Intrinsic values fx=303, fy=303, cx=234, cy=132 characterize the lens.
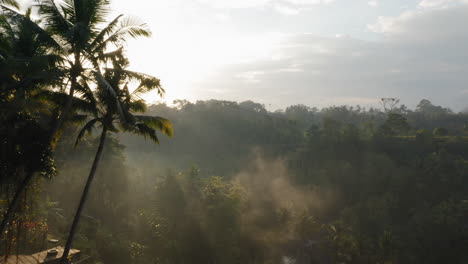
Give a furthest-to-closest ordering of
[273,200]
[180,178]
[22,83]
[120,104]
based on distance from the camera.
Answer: [273,200] → [180,178] → [120,104] → [22,83]

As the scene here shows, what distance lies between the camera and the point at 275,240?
107ft

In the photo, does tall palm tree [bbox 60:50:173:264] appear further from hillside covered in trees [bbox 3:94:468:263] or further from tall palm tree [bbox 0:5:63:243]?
hillside covered in trees [bbox 3:94:468:263]

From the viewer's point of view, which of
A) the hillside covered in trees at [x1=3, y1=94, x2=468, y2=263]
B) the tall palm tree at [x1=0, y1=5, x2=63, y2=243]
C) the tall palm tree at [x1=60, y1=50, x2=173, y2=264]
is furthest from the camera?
the hillside covered in trees at [x1=3, y1=94, x2=468, y2=263]

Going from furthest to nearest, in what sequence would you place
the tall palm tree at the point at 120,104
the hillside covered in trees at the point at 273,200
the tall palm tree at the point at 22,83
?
the hillside covered in trees at the point at 273,200, the tall palm tree at the point at 120,104, the tall palm tree at the point at 22,83

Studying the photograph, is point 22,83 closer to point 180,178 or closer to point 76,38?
point 76,38

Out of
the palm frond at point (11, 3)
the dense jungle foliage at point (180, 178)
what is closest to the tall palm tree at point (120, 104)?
the dense jungle foliage at point (180, 178)

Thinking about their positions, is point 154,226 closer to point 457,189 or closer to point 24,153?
point 24,153

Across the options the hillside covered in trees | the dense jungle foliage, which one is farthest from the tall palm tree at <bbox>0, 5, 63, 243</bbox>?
the hillside covered in trees

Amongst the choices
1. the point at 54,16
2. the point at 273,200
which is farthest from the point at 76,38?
the point at 273,200

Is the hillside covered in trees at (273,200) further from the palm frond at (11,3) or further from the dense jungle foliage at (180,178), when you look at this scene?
the palm frond at (11,3)

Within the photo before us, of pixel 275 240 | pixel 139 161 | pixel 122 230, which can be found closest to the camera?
pixel 122 230

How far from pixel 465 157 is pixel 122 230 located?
49704 mm

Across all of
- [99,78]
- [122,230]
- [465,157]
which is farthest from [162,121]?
[465,157]

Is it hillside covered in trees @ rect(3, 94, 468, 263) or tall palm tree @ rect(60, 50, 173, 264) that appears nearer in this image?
tall palm tree @ rect(60, 50, 173, 264)
